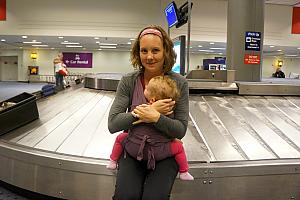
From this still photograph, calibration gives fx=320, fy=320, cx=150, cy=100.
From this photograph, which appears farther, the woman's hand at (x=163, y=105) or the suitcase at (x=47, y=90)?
the suitcase at (x=47, y=90)

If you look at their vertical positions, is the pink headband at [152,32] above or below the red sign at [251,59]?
below

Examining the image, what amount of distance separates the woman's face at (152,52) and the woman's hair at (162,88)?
4.6 inches

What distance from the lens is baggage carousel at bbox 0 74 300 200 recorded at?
2646mm

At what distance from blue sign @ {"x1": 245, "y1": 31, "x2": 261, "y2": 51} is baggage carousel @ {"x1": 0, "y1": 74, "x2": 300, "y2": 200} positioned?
3705mm

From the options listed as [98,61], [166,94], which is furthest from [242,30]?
[98,61]

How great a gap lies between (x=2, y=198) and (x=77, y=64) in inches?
1015

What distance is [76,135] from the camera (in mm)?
3287

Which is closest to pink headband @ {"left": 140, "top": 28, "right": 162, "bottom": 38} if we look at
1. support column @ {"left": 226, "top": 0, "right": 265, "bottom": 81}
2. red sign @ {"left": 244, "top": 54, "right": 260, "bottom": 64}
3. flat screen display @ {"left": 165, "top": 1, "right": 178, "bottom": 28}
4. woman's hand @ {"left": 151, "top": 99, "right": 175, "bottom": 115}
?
woman's hand @ {"left": 151, "top": 99, "right": 175, "bottom": 115}

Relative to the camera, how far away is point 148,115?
1636 millimetres

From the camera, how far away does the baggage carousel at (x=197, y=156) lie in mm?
2646

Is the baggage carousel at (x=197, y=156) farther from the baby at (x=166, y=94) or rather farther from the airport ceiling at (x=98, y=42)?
the airport ceiling at (x=98, y=42)

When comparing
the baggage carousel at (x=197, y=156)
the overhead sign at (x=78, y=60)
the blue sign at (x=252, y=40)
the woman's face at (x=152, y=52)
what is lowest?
the baggage carousel at (x=197, y=156)

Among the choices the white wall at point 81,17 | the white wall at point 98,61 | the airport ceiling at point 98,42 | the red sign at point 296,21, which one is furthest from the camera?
the white wall at point 98,61

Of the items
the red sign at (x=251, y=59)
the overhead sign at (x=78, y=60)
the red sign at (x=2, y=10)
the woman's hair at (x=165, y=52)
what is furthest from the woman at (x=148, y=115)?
the overhead sign at (x=78, y=60)
